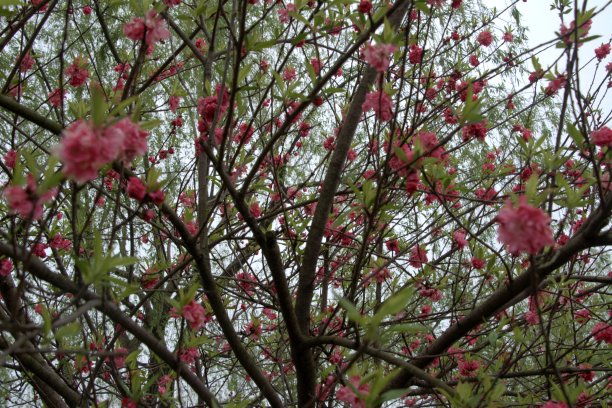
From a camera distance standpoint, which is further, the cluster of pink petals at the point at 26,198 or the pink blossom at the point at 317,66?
the pink blossom at the point at 317,66

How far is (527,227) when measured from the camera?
3.10 ft

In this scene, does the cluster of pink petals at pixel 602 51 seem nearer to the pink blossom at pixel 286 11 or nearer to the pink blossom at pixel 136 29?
the pink blossom at pixel 286 11

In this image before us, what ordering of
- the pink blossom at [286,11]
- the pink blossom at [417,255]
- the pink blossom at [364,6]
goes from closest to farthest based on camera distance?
the pink blossom at [364,6] → the pink blossom at [286,11] → the pink blossom at [417,255]

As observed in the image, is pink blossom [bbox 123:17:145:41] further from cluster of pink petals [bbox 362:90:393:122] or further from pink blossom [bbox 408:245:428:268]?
pink blossom [bbox 408:245:428:268]

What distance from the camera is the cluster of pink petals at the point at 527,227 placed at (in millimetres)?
936

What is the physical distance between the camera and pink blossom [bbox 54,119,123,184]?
0.80 metres

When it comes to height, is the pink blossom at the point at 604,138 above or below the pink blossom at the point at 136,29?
below

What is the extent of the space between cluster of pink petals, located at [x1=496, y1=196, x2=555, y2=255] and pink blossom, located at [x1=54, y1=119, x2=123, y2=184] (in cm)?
68

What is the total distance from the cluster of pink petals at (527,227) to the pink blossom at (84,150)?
2.22 feet

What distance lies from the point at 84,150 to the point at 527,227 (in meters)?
0.75

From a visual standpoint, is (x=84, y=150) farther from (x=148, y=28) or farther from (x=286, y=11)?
(x=286, y=11)

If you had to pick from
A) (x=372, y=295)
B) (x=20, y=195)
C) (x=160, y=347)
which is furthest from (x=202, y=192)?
(x=372, y=295)

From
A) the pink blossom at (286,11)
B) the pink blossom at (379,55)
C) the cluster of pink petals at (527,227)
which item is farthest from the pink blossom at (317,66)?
the cluster of pink petals at (527,227)

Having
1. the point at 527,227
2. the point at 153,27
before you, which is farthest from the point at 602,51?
the point at 153,27
